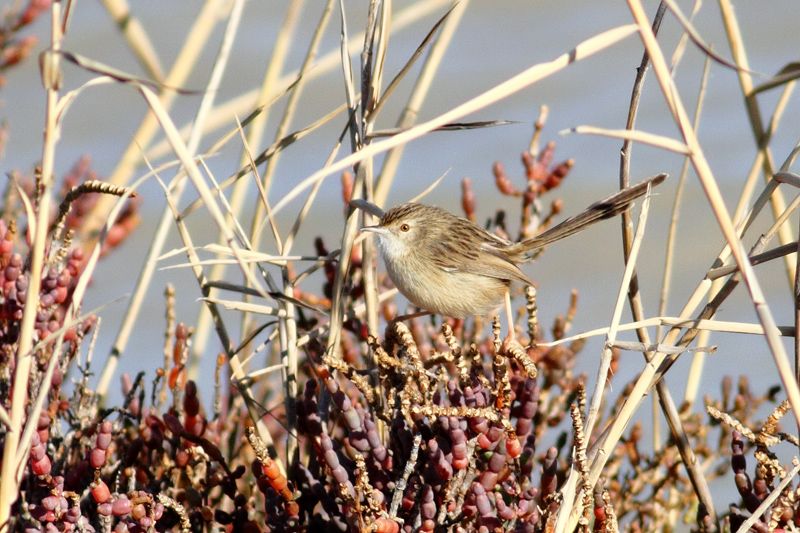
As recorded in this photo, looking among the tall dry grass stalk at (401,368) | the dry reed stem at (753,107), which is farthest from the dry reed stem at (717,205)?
the dry reed stem at (753,107)

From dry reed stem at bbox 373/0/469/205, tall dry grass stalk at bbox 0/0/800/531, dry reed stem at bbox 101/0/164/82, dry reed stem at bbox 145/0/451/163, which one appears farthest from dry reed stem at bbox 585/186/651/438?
dry reed stem at bbox 101/0/164/82

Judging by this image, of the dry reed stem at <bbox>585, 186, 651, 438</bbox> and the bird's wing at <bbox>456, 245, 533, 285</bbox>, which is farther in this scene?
the bird's wing at <bbox>456, 245, 533, 285</bbox>

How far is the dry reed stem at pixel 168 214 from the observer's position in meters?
2.96

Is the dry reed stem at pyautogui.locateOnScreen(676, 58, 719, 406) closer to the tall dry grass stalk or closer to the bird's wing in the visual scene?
the tall dry grass stalk

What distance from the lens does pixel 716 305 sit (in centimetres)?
282

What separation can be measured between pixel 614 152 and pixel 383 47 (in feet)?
21.1

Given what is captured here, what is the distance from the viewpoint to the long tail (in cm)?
298

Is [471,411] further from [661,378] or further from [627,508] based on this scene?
[627,508]

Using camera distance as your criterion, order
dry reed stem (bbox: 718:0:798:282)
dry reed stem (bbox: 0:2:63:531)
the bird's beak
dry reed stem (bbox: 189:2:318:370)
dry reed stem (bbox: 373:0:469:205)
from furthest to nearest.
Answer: dry reed stem (bbox: 373:0:469:205), the bird's beak, dry reed stem (bbox: 189:2:318:370), dry reed stem (bbox: 718:0:798:282), dry reed stem (bbox: 0:2:63:531)

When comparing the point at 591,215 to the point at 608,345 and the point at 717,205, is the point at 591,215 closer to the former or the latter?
the point at 608,345

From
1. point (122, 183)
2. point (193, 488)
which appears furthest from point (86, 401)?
point (122, 183)

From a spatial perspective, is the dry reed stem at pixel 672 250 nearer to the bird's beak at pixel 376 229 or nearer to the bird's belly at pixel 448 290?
the bird's belly at pixel 448 290

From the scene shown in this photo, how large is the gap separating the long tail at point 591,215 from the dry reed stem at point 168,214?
114cm

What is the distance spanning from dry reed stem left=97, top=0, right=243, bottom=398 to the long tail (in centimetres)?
114
